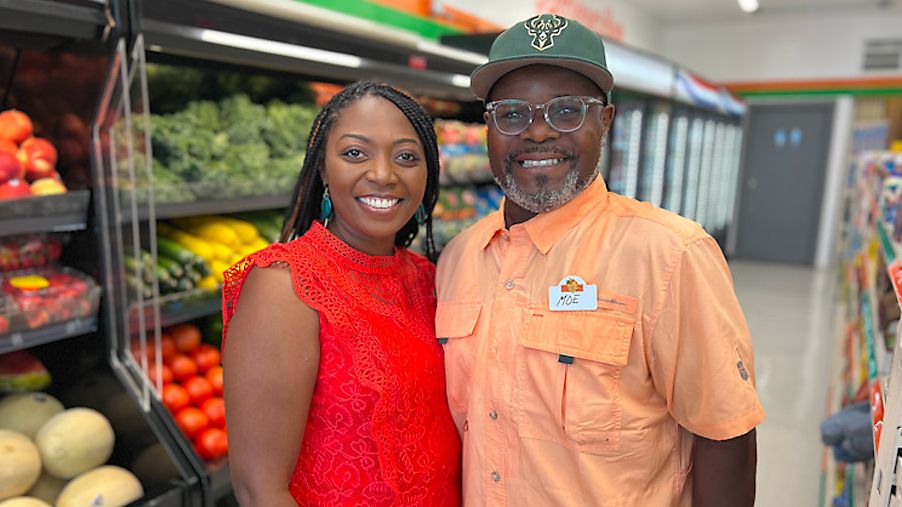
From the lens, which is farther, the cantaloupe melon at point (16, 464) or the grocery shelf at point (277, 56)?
the grocery shelf at point (277, 56)

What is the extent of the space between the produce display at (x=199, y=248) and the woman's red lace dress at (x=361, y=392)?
102cm

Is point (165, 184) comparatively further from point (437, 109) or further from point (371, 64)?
point (437, 109)

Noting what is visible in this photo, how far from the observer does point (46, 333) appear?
1955 mm

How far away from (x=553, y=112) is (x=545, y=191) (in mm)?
170

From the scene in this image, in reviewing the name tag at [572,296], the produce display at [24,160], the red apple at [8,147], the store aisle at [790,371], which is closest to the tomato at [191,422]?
the produce display at [24,160]

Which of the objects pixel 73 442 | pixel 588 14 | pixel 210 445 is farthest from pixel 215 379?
pixel 588 14

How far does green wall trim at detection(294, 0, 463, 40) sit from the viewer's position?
151 inches

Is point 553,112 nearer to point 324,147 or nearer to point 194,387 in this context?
point 324,147

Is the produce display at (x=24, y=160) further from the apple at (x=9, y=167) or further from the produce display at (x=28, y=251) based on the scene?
the produce display at (x=28, y=251)

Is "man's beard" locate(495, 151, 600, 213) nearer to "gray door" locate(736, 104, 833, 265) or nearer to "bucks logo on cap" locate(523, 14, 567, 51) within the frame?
"bucks logo on cap" locate(523, 14, 567, 51)

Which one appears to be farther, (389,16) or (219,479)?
(389,16)

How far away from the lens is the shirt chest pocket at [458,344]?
4.87ft

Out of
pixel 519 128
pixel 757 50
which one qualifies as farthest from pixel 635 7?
pixel 519 128

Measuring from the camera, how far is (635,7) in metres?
9.07
